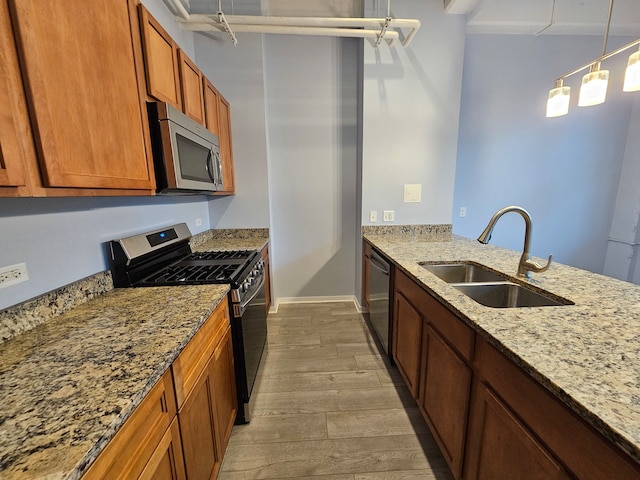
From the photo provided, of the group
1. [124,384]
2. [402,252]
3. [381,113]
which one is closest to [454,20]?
[381,113]

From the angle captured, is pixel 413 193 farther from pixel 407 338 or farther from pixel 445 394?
pixel 445 394

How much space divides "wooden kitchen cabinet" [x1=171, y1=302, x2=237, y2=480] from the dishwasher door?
1184 mm

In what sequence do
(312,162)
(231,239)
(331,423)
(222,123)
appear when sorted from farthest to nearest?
(312,162) → (231,239) → (222,123) → (331,423)

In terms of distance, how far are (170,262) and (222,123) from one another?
140cm

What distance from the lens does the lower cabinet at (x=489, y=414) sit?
58cm

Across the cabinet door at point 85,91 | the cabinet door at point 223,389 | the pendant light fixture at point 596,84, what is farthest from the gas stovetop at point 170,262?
the pendant light fixture at point 596,84

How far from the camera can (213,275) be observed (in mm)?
1523

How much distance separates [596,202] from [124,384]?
4.79 metres

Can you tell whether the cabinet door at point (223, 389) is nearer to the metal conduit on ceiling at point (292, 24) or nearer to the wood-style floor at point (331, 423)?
the wood-style floor at point (331, 423)

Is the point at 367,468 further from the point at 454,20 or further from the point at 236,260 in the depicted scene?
the point at 454,20

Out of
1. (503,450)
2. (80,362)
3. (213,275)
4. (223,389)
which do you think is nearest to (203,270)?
(213,275)

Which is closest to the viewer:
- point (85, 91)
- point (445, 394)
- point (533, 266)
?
point (85, 91)

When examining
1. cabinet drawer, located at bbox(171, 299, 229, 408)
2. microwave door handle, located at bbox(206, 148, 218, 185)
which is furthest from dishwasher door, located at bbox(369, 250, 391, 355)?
microwave door handle, located at bbox(206, 148, 218, 185)

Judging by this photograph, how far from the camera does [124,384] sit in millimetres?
647
